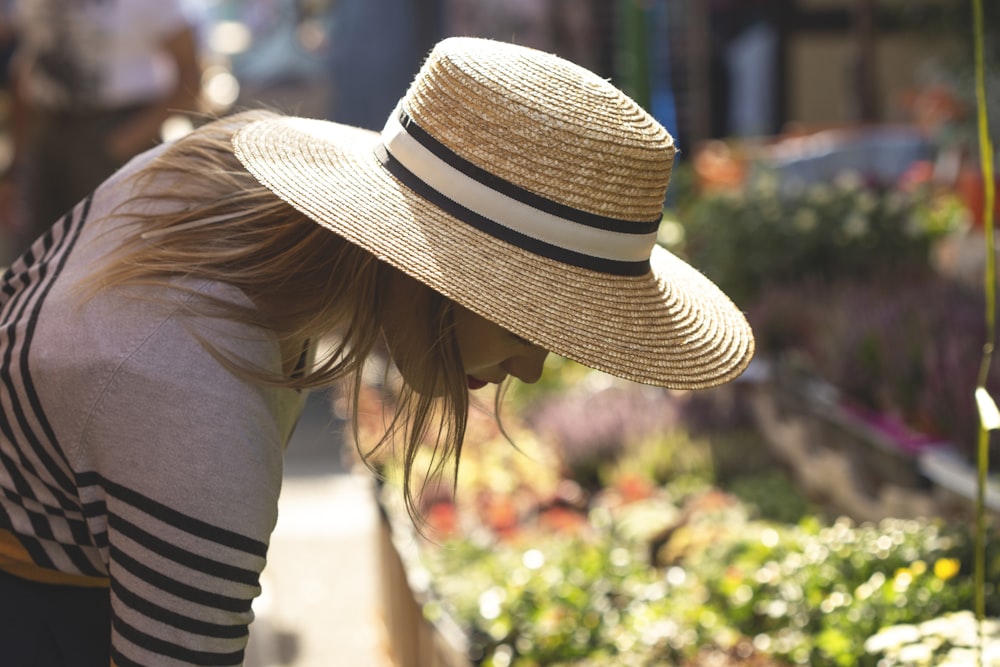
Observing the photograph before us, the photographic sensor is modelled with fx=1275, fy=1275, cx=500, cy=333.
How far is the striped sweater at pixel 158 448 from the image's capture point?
1.44 metres

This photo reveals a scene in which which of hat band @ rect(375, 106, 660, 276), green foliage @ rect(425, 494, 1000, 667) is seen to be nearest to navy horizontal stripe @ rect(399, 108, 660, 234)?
hat band @ rect(375, 106, 660, 276)

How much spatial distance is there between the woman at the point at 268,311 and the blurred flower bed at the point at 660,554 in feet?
1.47

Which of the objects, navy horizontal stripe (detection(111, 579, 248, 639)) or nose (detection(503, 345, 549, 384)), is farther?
nose (detection(503, 345, 549, 384))

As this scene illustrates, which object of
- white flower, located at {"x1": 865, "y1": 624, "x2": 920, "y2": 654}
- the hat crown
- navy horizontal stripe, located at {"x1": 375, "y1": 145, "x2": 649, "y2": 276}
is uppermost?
the hat crown

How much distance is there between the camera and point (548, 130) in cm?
157

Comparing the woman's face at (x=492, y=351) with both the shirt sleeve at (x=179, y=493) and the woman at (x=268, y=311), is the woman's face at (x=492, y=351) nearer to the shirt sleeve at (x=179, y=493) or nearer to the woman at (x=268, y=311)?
the woman at (x=268, y=311)

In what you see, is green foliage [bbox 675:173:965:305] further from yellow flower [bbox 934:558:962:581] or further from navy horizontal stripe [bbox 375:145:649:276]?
navy horizontal stripe [bbox 375:145:649:276]

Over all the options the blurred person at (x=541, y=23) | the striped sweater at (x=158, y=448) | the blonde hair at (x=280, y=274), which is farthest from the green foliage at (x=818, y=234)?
the blurred person at (x=541, y=23)

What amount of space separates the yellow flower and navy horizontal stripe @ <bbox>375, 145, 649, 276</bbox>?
122 centimetres

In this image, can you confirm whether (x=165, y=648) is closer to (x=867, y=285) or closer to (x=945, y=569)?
(x=945, y=569)

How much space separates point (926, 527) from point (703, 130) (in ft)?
30.2

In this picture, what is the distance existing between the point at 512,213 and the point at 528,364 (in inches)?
8.9

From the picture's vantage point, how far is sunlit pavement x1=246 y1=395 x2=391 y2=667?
4.11 m

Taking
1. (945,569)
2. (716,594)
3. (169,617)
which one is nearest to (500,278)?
(169,617)
